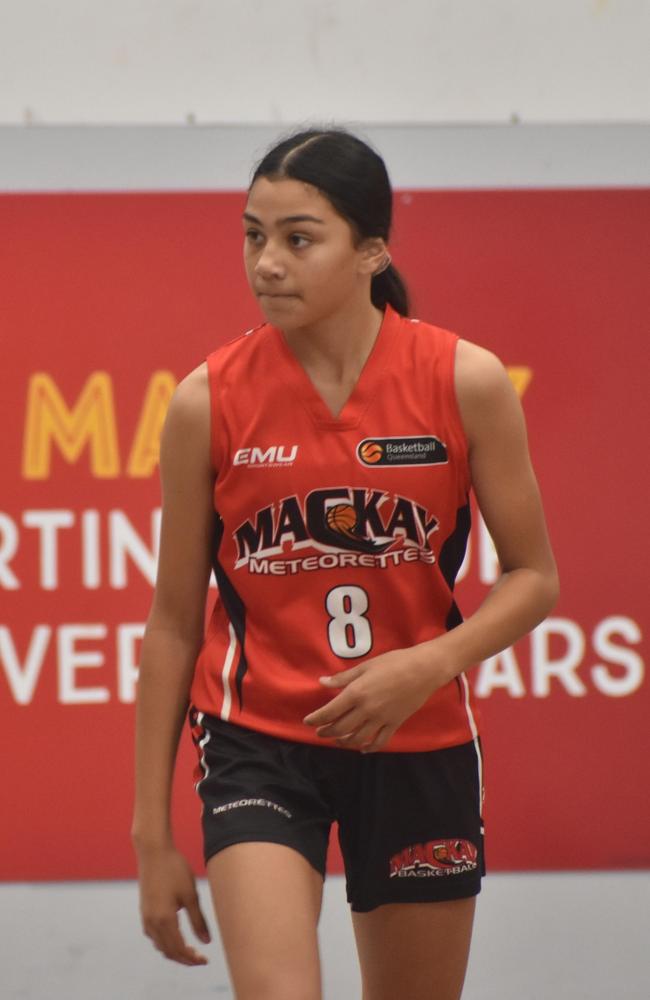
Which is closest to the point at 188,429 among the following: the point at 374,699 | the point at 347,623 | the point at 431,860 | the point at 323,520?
the point at 323,520

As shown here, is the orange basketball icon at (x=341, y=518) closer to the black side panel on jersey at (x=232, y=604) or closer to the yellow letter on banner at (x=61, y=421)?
the black side panel on jersey at (x=232, y=604)

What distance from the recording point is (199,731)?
70.5 inches

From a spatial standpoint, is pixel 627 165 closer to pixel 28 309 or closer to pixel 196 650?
pixel 28 309

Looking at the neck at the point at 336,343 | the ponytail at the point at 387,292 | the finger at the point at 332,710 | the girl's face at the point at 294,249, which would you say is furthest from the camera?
the ponytail at the point at 387,292

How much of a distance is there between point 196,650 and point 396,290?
21.0 inches

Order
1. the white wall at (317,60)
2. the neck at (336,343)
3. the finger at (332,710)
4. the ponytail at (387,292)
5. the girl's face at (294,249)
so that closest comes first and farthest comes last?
the finger at (332,710), the girl's face at (294,249), the neck at (336,343), the ponytail at (387,292), the white wall at (317,60)

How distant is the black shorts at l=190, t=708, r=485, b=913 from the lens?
1711 mm

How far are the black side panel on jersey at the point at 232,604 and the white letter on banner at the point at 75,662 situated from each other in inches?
42.2

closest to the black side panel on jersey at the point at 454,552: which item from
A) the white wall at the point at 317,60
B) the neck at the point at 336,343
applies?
the neck at the point at 336,343

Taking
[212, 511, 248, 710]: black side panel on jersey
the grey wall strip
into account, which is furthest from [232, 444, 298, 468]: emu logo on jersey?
the grey wall strip

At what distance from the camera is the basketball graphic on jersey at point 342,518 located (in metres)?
1.72

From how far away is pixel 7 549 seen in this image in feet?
9.30

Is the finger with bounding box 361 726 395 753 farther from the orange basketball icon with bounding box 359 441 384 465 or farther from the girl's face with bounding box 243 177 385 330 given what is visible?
the girl's face with bounding box 243 177 385 330

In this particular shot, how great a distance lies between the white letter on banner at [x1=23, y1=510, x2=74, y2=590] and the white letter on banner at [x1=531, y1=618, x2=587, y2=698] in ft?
3.10
